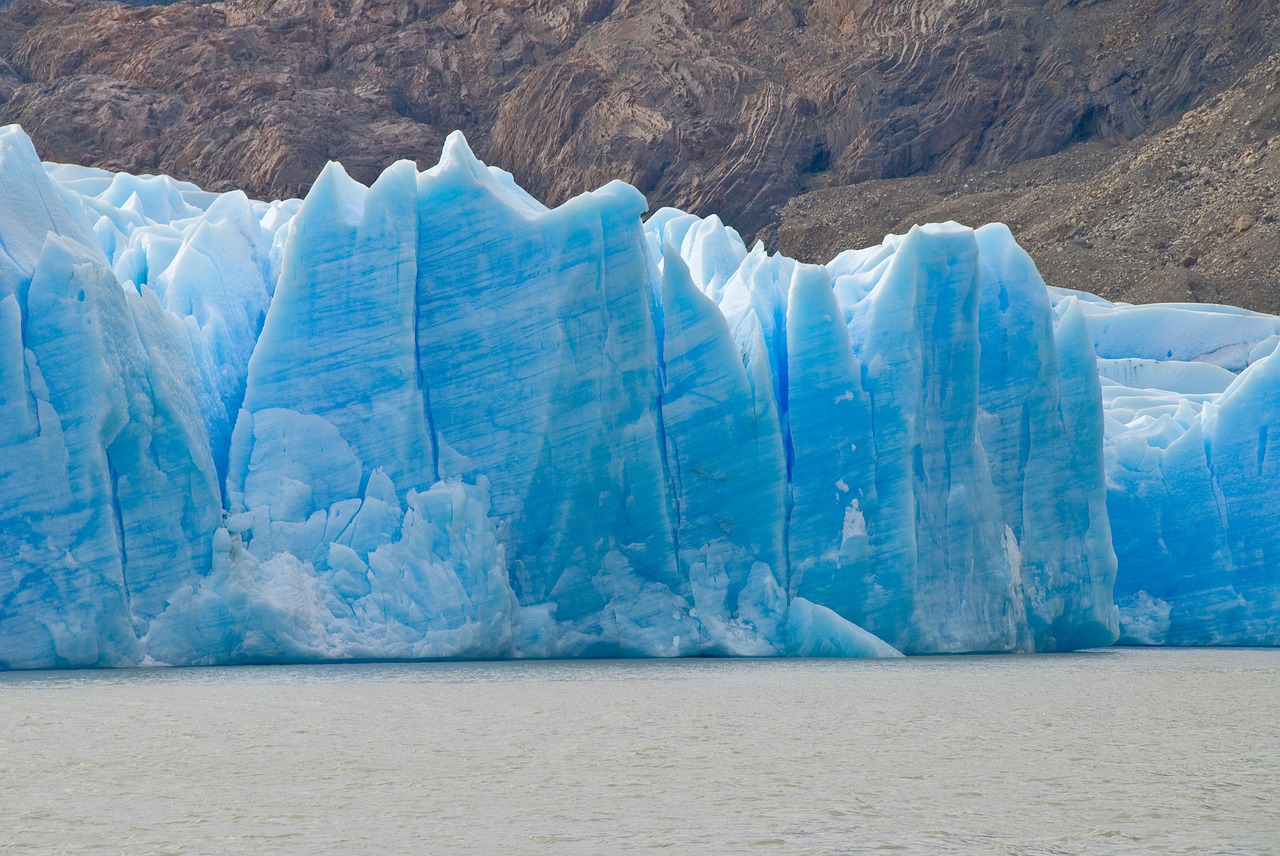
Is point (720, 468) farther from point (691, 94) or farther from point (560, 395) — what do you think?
point (691, 94)

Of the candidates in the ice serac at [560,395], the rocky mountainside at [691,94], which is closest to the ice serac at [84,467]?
the ice serac at [560,395]

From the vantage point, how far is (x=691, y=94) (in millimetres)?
46812

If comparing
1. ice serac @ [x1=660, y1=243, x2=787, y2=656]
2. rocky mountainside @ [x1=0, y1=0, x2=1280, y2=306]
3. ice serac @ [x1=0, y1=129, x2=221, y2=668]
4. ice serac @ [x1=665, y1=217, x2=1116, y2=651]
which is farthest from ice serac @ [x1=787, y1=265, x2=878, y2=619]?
rocky mountainside @ [x1=0, y1=0, x2=1280, y2=306]

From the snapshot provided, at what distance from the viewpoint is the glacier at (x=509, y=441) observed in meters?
11.4

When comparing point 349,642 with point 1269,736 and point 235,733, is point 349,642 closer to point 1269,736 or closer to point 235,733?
point 235,733

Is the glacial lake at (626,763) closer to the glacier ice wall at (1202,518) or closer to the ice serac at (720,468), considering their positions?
the ice serac at (720,468)

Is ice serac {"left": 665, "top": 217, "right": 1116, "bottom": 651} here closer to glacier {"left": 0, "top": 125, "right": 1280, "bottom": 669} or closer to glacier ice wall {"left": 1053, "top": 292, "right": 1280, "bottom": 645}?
glacier {"left": 0, "top": 125, "right": 1280, "bottom": 669}

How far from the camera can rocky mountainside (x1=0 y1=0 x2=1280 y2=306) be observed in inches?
1742

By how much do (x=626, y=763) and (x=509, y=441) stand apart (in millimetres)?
5663

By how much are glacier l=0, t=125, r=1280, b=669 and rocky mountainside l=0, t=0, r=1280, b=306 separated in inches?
1093

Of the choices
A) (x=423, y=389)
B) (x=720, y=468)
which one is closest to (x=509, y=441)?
(x=423, y=389)

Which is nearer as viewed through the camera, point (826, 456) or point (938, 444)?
point (826, 456)

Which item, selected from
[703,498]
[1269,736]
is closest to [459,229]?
[703,498]

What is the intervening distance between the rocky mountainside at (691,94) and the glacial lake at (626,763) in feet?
108
